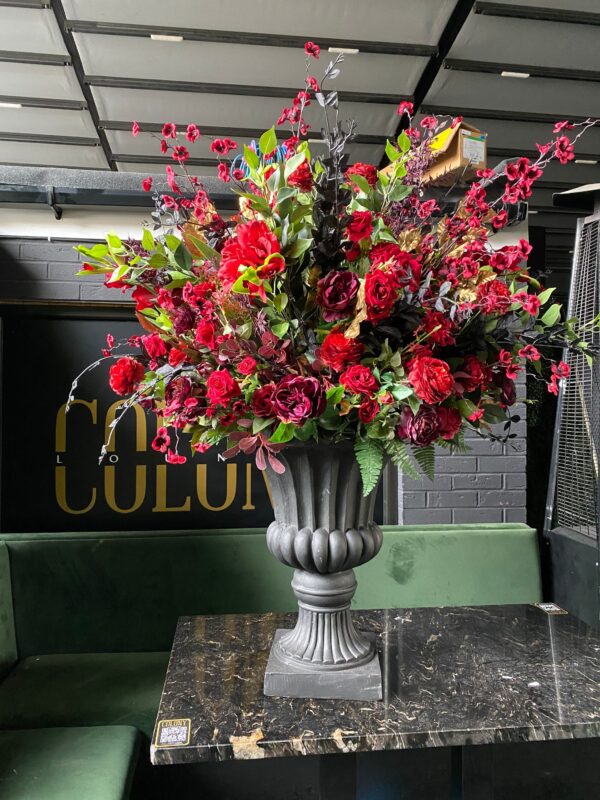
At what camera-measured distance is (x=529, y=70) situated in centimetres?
394

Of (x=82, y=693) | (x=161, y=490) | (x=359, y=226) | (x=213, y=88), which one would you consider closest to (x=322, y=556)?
(x=359, y=226)

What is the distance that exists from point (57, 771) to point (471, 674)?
894 mm

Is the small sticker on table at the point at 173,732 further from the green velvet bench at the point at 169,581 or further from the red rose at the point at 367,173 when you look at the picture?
the green velvet bench at the point at 169,581

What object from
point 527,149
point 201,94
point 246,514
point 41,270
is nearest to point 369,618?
point 246,514

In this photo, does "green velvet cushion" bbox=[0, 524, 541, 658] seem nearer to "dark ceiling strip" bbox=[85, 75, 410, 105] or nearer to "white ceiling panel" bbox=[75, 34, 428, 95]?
"white ceiling panel" bbox=[75, 34, 428, 95]

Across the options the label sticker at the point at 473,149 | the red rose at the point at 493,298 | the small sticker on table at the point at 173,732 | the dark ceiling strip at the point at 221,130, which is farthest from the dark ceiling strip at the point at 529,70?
the small sticker on table at the point at 173,732

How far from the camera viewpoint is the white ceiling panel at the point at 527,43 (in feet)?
11.5

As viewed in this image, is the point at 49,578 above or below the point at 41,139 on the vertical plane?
below

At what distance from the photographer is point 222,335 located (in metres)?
0.98

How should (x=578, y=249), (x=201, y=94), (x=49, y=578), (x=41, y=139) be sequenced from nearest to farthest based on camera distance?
1. (x=49, y=578)
2. (x=578, y=249)
3. (x=201, y=94)
4. (x=41, y=139)

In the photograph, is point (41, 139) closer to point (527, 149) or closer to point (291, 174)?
point (527, 149)

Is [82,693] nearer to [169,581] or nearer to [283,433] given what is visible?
[169,581]

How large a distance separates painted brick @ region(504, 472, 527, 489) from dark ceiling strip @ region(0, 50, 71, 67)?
328cm

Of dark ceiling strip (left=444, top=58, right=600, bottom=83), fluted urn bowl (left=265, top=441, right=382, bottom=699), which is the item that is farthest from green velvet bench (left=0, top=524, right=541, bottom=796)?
dark ceiling strip (left=444, top=58, right=600, bottom=83)
